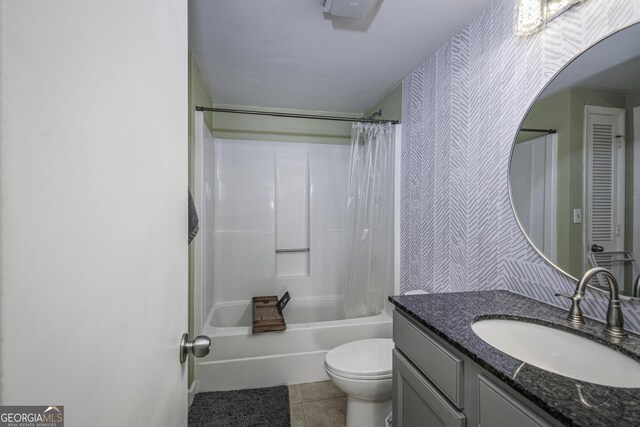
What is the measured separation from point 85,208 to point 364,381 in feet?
4.95

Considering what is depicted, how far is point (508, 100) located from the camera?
1324mm

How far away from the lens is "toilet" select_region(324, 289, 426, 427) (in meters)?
1.45

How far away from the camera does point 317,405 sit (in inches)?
74.2

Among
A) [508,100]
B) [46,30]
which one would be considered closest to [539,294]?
[508,100]

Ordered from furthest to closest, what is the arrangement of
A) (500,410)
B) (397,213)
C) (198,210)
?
(397,213), (198,210), (500,410)

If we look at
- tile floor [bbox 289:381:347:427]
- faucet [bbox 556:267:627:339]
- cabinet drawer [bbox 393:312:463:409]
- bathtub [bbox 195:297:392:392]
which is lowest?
tile floor [bbox 289:381:347:427]

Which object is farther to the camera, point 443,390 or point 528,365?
point 443,390

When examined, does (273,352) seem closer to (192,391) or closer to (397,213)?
(192,391)

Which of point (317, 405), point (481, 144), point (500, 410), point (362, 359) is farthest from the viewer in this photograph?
point (317, 405)

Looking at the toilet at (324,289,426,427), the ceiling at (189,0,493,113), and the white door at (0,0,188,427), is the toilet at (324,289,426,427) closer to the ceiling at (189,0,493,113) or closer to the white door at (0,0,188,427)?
the white door at (0,0,188,427)

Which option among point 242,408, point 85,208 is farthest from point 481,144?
point 242,408

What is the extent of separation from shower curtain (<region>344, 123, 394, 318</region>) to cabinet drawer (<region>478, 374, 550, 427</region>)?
1632 millimetres

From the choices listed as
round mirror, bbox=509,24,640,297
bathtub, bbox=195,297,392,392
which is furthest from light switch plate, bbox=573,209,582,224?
bathtub, bbox=195,297,392,392

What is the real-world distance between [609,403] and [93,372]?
3.04 ft
